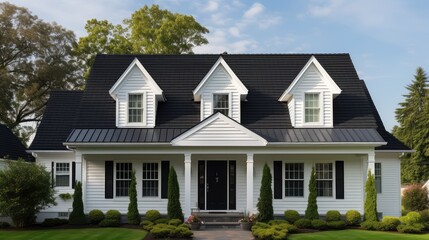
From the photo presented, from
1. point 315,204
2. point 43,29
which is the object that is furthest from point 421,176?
point 43,29

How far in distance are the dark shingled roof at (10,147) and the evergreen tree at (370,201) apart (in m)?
20.4

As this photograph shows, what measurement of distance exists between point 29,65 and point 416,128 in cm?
4309

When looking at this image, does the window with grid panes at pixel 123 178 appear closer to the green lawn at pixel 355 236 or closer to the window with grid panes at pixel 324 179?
the green lawn at pixel 355 236

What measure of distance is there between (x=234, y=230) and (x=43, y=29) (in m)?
32.0

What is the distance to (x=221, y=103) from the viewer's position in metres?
A: 26.1

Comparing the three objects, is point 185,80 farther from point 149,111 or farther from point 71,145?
point 71,145

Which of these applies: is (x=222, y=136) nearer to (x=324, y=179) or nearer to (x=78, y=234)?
(x=324, y=179)

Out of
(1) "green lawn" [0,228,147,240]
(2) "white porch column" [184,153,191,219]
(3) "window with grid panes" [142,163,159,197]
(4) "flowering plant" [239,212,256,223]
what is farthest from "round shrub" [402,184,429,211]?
(1) "green lawn" [0,228,147,240]

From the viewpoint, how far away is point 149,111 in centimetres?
2580

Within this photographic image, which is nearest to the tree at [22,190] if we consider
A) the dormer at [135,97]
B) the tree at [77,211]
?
the tree at [77,211]

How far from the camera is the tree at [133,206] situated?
23156mm

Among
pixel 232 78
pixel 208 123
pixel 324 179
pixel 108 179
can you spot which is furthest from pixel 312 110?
pixel 108 179

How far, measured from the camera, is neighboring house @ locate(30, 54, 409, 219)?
23.9 m

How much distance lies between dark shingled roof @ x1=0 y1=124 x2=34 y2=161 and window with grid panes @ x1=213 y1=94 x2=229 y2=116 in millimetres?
13193
